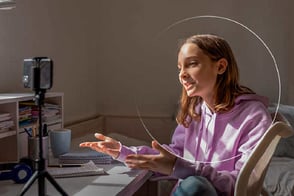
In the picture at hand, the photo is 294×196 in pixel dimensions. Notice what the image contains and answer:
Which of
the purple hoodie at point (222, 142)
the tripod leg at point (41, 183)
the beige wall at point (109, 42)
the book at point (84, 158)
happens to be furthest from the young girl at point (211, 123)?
the beige wall at point (109, 42)

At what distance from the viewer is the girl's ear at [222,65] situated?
1043mm

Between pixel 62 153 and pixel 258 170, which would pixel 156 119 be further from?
pixel 258 170

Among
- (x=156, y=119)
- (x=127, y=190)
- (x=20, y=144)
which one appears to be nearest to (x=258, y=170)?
(x=127, y=190)

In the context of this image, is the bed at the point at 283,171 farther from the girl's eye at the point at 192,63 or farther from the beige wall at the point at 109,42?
the girl's eye at the point at 192,63

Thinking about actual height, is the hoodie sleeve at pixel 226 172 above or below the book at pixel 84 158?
above

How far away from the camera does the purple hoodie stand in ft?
3.20

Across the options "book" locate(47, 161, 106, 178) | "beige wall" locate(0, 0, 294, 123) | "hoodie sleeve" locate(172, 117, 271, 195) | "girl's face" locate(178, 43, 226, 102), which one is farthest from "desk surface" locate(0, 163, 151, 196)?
"beige wall" locate(0, 0, 294, 123)

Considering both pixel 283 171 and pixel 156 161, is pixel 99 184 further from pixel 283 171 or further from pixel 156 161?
pixel 283 171

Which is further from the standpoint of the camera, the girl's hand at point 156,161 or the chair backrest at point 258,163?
the girl's hand at point 156,161

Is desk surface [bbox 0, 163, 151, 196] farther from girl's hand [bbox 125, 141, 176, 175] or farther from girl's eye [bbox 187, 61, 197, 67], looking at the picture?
girl's eye [bbox 187, 61, 197, 67]

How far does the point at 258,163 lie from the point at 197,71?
0.28 meters

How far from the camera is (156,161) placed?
37.9 inches

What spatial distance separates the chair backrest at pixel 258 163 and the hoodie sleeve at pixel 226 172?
0.20 ft

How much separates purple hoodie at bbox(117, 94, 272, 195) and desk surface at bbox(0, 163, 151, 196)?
0.20ft
